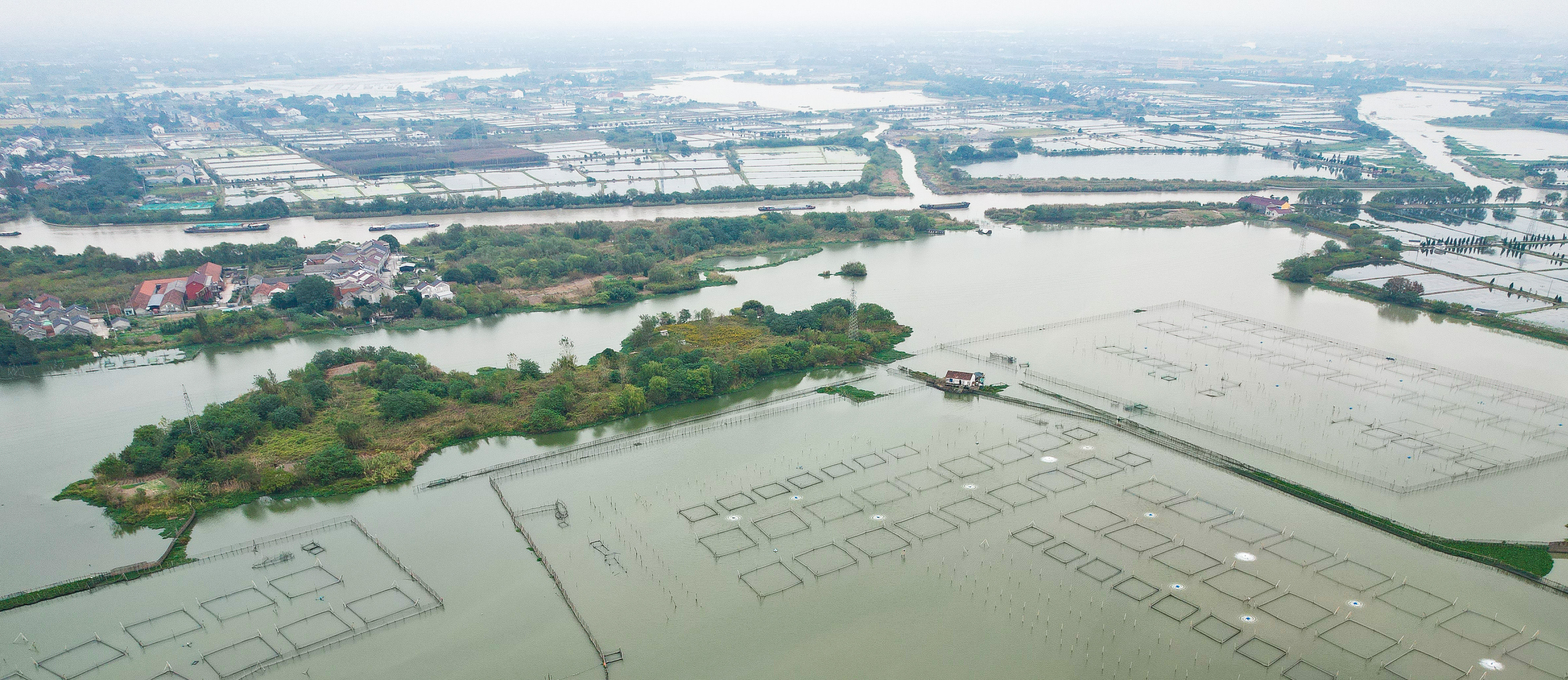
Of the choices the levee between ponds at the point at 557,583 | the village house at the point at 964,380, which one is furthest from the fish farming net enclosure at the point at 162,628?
the village house at the point at 964,380

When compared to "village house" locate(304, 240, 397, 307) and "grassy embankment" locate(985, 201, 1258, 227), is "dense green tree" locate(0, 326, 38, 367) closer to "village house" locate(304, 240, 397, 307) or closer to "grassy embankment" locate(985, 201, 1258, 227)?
Answer: "village house" locate(304, 240, 397, 307)

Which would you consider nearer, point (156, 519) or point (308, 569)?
point (308, 569)

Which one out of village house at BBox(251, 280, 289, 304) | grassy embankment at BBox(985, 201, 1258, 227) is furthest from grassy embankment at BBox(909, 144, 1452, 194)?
village house at BBox(251, 280, 289, 304)

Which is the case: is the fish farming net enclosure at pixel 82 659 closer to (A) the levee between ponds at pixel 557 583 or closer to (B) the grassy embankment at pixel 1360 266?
(A) the levee between ponds at pixel 557 583

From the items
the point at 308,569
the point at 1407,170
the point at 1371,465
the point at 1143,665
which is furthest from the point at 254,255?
the point at 1407,170

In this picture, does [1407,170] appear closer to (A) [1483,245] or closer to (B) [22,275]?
(A) [1483,245]

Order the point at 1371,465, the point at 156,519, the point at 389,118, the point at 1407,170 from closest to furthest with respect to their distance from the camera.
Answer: the point at 156,519
the point at 1371,465
the point at 1407,170
the point at 389,118

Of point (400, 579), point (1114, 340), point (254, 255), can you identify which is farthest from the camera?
point (254, 255)
